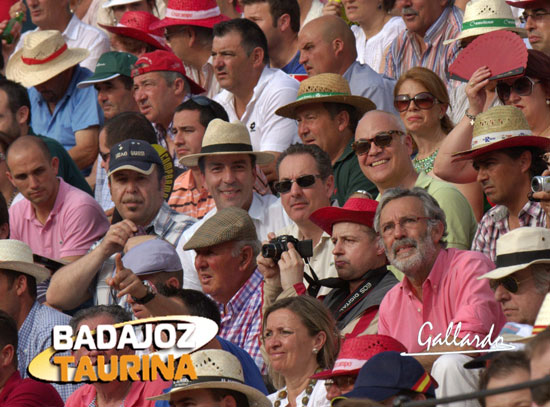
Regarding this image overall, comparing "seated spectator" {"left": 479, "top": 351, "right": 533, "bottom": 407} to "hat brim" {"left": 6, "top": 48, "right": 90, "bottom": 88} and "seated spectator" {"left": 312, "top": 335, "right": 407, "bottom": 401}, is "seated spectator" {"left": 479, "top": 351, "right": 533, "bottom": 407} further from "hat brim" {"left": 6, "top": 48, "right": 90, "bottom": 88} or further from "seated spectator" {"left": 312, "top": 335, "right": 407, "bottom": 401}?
"hat brim" {"left": 6, "top": 48, "right": 90, "bottom": 88}

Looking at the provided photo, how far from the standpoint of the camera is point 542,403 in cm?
402

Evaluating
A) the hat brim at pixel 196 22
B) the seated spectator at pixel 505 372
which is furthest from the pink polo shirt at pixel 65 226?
the seated spectator at pixel 505 372

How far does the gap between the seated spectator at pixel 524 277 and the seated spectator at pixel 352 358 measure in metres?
0.56

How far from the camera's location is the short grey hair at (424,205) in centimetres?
693

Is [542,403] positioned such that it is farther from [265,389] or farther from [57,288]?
[57,288]

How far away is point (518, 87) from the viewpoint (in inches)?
318

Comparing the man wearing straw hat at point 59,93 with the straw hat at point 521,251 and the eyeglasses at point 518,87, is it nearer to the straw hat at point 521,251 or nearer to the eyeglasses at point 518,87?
the eyeglasses at point 518,87

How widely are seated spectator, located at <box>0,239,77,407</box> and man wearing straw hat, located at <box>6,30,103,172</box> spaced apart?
10.7ft

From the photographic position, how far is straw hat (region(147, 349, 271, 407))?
6.29 meters

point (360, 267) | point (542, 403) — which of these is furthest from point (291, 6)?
point (542, 403)

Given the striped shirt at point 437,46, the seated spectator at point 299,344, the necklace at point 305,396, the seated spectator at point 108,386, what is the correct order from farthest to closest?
the striped shirt at point 437,46 → the seated spectator at point 108,386 → the seated spectator at point 299,344 → the necklace at point 305,396

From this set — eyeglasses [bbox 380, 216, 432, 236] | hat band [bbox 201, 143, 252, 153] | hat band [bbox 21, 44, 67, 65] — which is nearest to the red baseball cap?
hat band [bbox 21, 44, 67, 65]

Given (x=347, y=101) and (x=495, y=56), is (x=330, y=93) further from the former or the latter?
(x=495, y=56)

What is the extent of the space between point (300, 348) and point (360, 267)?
0.82 metres
